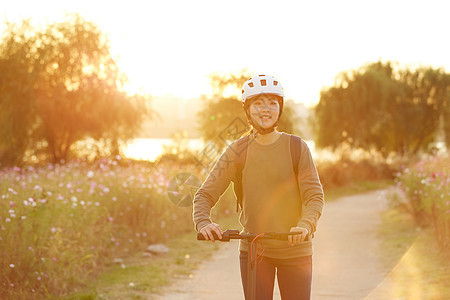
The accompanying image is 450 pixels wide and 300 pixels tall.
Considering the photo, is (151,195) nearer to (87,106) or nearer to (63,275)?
Result: (63,275)

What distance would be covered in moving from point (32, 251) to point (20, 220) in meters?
0.44

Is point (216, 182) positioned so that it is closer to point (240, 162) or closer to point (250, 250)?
point (240, 162)

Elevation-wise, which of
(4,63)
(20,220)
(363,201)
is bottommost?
(363,201)

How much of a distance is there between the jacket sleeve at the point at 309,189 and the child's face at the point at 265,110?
26 centimetres

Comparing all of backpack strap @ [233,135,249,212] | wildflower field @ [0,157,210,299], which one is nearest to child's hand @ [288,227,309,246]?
backpack strap @ [233,135,249,212]

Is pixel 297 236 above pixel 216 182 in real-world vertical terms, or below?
below

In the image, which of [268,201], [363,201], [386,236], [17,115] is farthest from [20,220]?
[363,201]

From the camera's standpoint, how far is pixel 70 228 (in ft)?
24.7

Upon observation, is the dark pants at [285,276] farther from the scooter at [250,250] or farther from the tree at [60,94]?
the tree at [60,94]

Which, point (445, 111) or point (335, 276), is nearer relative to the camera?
point (335, 276)

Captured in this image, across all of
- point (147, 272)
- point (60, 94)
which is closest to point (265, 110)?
point (147, 272)

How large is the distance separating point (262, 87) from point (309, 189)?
660mm

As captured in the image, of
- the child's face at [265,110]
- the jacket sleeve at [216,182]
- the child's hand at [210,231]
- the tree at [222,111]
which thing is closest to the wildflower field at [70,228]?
the jacket sleeve at [216,182]

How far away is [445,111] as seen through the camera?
3591 centimetres
